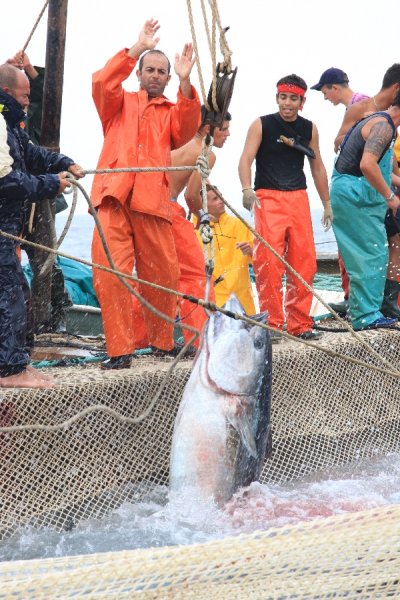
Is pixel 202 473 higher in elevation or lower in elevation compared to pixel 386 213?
lower

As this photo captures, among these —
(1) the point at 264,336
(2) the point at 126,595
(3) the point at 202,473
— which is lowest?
(3) the point at 202,473

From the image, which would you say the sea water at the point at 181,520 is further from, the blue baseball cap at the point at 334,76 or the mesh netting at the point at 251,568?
the blue baseball cap at the point at 334,76

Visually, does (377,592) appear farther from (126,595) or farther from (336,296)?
(336,296)

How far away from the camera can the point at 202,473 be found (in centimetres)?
404

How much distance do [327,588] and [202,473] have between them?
1.46m

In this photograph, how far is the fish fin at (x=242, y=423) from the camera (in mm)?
3984

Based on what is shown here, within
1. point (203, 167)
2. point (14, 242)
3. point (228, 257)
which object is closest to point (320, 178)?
point (228, 257)

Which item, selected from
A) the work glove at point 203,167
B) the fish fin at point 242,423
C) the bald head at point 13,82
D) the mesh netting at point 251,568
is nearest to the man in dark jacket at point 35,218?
the bald head at point 13,82

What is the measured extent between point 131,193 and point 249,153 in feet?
5.57

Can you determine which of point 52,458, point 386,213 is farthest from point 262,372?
point 386,213

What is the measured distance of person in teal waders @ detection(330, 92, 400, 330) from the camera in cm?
693

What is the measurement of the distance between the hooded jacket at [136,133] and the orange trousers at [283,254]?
127cm

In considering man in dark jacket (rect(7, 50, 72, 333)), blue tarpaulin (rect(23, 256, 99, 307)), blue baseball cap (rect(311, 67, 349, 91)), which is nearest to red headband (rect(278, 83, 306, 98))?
blue baseball cap (rect(311, 67, 349, 91))

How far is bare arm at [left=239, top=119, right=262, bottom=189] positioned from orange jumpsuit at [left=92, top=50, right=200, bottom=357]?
3.86 feet
